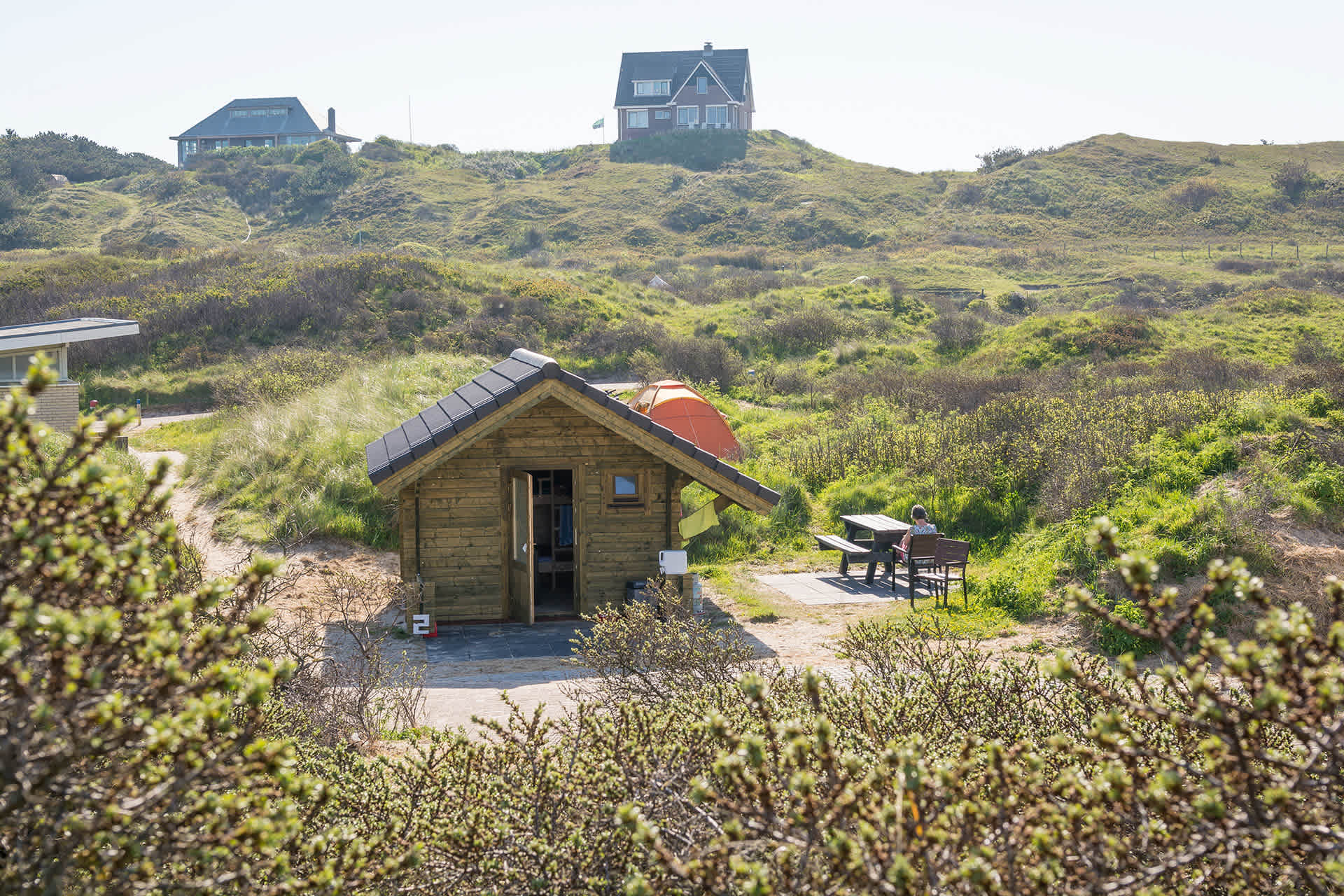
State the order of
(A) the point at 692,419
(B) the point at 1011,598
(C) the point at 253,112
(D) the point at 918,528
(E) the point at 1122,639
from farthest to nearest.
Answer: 1. (C) the point at 253,112
2. (A) the point at 692,419
3. (D) the point at 918,528
4. (B) the point at 1011,598
5. (E) the point at 1122,639

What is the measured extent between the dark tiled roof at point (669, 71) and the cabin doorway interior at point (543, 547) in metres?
73.0

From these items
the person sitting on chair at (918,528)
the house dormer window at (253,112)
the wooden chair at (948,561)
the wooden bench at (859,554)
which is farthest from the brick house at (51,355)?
the house dormer window at (253,112)

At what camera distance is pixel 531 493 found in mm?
10859

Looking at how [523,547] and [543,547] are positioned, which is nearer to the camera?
[523,547]

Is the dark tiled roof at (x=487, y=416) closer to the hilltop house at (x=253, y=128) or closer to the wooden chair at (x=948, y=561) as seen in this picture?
the wooden chair at (x=948, y=561)

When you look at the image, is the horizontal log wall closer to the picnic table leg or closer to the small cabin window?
the small cabin window

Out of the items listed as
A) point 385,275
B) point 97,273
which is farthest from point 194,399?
point 97,273

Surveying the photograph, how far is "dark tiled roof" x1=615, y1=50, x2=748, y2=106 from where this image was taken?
264 feet

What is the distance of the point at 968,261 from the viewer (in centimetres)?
4691

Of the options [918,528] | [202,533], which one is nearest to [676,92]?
[202,533]

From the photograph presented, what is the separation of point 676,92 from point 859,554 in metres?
73.6

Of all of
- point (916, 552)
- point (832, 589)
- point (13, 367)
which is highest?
point (13, 367)

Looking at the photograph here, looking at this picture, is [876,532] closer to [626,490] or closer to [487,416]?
[626,490]

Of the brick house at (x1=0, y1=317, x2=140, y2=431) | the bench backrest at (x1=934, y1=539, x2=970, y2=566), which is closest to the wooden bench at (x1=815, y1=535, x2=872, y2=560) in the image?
the bench backrest at (x1=934, y1=539, x2=970, y2=566)
